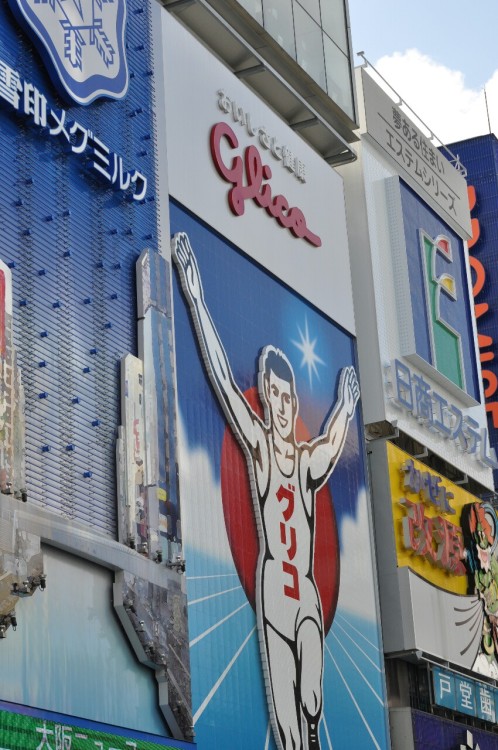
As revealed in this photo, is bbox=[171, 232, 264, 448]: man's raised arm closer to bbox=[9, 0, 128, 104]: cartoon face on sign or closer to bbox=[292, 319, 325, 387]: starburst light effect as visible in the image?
bbox=[9, 0, 128, 104]: cartoon face on sign

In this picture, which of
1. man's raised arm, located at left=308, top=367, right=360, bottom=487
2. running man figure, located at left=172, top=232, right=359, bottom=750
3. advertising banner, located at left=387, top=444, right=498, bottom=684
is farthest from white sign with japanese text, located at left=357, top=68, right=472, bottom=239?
running man figure, located at left=172, top=232, right=359, bottom=750

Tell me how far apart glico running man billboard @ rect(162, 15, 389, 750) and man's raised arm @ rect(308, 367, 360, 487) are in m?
0.03

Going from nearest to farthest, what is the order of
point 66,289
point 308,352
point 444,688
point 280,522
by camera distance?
point 66,289, point 280,522, point 308,352, point 444,688

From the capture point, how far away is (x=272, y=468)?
1680 centimetres

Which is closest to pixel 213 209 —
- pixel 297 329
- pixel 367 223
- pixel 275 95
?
pixel 297 329

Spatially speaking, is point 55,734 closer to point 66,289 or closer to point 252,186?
point 66,289

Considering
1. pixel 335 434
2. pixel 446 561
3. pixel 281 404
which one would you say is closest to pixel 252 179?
pixel 281 404

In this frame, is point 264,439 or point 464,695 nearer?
point 264,439

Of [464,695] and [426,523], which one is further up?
[426,523]

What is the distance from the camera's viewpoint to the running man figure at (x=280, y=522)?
15781 mm

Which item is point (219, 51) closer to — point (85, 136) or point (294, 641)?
point (85, 136)

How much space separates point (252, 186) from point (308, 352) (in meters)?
2.22

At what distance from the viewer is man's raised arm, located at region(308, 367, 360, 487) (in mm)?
18016

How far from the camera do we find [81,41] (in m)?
14.4
